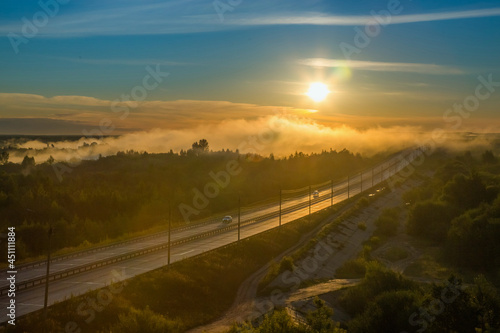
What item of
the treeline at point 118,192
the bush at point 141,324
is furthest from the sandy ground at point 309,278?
the treeline at point 118,192

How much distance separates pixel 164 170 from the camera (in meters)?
144

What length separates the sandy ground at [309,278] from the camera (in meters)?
40.1

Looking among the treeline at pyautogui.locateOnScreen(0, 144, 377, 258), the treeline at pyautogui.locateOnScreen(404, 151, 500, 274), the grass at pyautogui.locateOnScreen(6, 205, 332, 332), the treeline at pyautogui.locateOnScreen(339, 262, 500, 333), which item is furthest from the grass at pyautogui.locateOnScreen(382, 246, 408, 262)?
the treeline at pyautogui.locateOnScreen(0, 144, 377, 258)

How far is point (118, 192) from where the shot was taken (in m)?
91.2

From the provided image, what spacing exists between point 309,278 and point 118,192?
48112mm

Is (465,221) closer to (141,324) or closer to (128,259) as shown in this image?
(128,259)

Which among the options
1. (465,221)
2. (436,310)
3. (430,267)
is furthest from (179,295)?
(465,221)

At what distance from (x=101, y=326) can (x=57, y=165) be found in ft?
335

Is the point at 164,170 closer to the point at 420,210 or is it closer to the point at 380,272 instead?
the point at 420,210

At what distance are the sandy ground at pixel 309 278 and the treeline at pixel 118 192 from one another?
15385 mm

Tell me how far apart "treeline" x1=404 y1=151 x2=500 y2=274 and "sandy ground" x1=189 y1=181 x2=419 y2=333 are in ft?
17.0

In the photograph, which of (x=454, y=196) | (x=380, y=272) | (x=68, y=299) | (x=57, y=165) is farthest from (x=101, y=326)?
(x=57, y=165)

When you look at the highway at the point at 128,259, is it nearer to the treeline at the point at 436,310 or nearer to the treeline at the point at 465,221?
the treeline at the point at 436,310

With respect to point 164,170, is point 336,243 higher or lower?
lower
